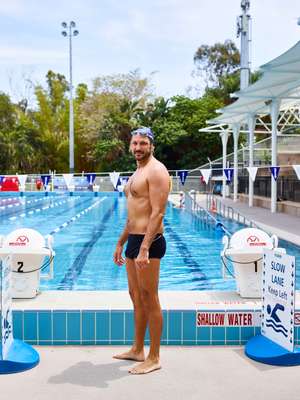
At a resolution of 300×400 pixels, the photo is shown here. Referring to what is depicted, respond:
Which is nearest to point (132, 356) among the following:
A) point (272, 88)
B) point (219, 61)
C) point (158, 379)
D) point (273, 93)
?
point (158, 379)

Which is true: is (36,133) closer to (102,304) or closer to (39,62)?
(39,62)

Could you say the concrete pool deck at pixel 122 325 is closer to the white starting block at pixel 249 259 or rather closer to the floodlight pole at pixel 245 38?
the white starting block at pixel 249 259

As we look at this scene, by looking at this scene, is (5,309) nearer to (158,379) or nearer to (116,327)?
(116,327)

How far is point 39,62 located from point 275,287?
157 feet

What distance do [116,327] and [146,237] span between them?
101cm

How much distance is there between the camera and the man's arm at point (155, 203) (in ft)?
10.6

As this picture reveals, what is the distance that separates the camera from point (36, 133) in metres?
43.0

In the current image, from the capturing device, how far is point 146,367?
340 cm

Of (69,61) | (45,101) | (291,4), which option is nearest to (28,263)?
(291,4)

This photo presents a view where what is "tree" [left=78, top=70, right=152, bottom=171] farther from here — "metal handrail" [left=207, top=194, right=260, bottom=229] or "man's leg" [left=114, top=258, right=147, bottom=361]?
"man's leg" [left=114, top=258, right=147, bottom=361]

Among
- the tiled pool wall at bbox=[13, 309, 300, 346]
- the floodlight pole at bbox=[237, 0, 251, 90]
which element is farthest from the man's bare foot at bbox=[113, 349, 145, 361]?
the floodlight pole at bbox=[237, 0, 251, 90]

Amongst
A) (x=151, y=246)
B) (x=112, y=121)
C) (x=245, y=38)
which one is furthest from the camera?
(x=112, y=121)

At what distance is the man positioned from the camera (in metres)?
3.30

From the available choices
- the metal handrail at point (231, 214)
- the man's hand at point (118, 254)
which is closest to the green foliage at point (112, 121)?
the metal handrail at point (231, 214)
